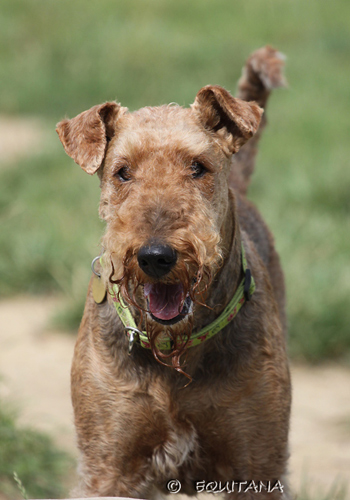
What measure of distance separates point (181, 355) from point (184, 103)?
1153 mm

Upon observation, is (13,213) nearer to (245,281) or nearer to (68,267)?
(68,267)

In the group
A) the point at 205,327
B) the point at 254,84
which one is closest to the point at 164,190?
the point at 205,327

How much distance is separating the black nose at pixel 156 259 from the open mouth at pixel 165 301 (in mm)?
115

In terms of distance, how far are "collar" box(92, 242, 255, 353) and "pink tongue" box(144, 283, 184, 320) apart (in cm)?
24

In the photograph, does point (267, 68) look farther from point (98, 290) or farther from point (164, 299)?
point (164, 299)

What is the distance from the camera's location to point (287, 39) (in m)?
13.1

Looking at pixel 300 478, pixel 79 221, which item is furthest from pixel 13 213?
pixel 300 478

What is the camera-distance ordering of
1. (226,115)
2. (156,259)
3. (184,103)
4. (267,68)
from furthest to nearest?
(267,68)
(184,103)
(226,115)
(156,259)

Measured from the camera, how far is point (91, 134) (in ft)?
9.55

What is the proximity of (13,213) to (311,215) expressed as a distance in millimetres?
2826
